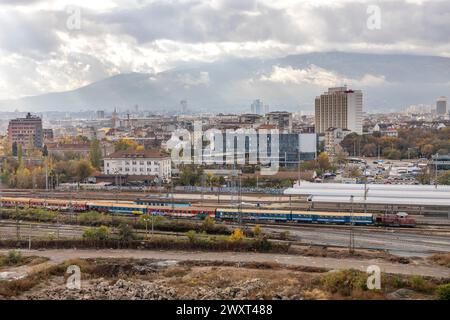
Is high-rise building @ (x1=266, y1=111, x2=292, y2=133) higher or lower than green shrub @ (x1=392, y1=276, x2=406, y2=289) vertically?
higher

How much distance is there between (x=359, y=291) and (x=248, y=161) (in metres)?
17.5

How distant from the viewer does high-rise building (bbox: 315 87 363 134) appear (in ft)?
128

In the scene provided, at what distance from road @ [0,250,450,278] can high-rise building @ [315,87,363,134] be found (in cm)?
3049

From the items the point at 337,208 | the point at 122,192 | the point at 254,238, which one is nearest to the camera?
the point at 254,238

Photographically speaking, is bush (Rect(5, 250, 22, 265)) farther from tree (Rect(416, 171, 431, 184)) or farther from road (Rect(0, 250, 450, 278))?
tree (Rect(416, 171, 431, 184))

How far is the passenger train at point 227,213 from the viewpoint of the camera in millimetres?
11500

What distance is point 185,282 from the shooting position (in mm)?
7461

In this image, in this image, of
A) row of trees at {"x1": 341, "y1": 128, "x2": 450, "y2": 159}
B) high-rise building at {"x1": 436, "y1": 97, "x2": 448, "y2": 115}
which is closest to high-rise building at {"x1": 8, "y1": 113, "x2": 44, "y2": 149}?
row of trees at {"x1": 341, "y1": 128, "x2": 450, "y2": 159}

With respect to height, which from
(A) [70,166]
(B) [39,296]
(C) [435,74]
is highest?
(C) [435,74]

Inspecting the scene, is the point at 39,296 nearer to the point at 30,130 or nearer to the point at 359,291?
the point at 359,291

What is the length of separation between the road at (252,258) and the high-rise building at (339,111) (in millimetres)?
30493

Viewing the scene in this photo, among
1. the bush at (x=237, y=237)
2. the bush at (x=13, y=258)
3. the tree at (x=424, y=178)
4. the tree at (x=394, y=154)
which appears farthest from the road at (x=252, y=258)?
the tree at (x=394, y=154)

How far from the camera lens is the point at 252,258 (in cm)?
895

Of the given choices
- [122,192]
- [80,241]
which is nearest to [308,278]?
[80,241]
